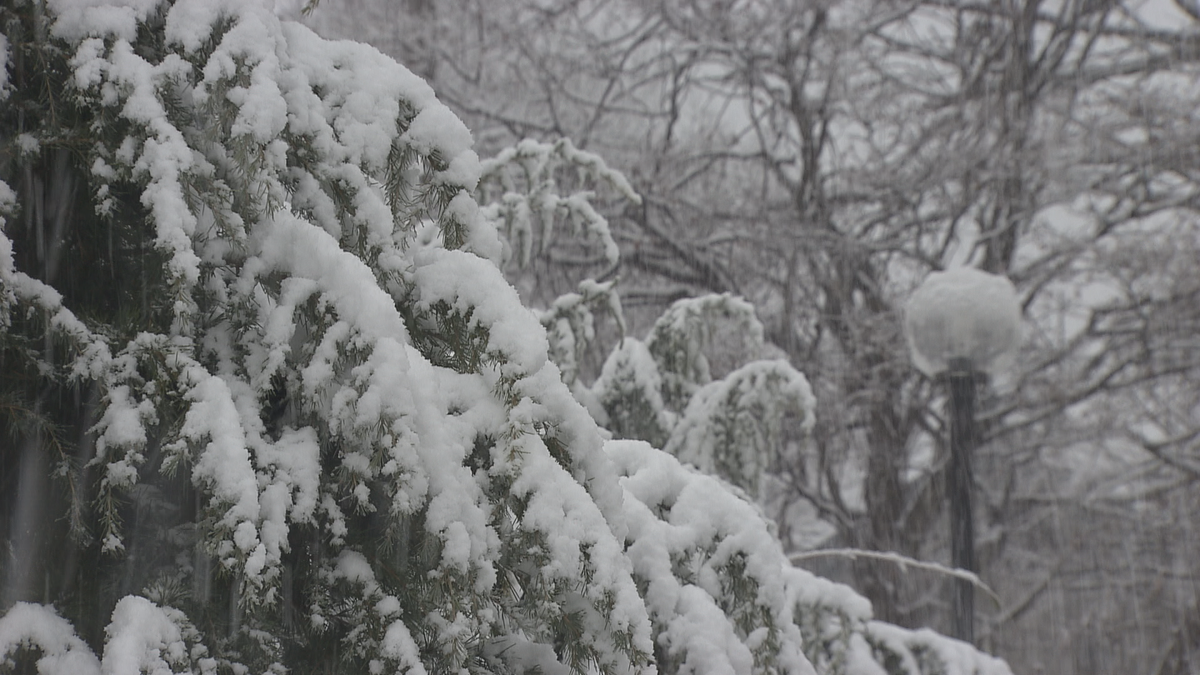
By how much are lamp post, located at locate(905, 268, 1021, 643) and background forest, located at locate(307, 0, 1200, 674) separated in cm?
289

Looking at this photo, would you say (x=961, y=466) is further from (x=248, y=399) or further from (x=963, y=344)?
(x=248, y=399)

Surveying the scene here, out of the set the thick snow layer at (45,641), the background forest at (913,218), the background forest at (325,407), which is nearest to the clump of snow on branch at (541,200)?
the background forest at (325,407)

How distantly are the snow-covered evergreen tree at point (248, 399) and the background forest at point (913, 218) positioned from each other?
580 centimetres

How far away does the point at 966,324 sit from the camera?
4363 mm

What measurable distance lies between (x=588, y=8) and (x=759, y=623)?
7482 mm

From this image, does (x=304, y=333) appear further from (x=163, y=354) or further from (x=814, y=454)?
(x=814, y=454)

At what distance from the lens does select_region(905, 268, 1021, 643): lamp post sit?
4.23 metres

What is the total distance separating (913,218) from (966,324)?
3809 millimetres

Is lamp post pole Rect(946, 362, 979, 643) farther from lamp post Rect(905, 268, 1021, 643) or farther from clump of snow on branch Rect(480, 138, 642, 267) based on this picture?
clump of snow on branch Rect(480, 138, 642, 267)

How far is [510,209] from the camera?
3.26m

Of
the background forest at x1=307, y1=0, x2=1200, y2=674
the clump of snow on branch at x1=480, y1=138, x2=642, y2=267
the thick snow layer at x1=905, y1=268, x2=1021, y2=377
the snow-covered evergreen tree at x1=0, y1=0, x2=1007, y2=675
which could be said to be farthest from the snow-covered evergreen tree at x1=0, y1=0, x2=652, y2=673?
the background forest at x1=307, y1=0, x2=1200, y2=674

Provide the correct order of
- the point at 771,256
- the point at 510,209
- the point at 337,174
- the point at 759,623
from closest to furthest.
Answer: the point at 337,174, the point at 759,623, the point at 510,209, the point at 771,256

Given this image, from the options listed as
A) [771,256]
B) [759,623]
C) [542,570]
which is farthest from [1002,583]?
[542,570]

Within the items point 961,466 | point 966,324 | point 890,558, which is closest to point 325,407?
point 890,558
